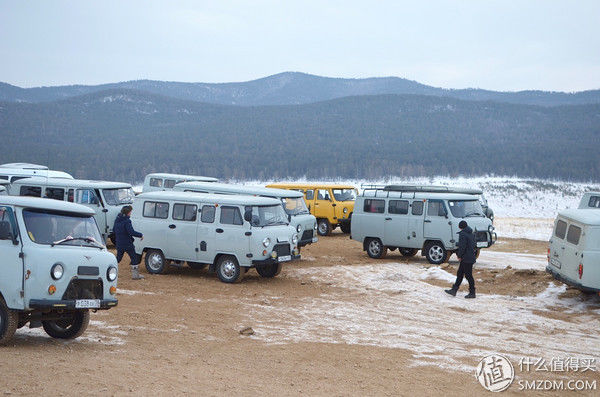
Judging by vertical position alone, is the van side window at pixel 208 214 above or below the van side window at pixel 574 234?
below

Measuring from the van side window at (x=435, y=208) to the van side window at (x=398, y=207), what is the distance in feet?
2.84

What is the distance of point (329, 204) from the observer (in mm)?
32156

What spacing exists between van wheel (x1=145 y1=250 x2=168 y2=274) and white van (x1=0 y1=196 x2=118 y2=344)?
26.6 ft

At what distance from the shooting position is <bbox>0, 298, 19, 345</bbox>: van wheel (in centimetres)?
1038

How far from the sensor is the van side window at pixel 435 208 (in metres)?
23.4

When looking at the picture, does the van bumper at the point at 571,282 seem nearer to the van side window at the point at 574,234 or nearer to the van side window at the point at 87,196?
the van side window at the point at 574,234

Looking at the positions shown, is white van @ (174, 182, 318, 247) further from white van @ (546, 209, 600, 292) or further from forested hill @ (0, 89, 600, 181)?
forested hill @ (0, 89, 600, 181)

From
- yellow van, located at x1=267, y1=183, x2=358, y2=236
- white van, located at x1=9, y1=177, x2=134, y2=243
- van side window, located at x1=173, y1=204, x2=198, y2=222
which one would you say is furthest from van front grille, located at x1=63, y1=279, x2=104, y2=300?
yellow van, located at x1=267, y1=183, x2=358, y2=236

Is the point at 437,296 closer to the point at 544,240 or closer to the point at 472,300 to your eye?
the point at 472,300

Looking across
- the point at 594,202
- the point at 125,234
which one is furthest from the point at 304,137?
the point at 125,234

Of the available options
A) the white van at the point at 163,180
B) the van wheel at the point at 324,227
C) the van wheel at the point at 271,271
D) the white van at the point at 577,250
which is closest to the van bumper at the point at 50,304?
the van wheel at the point at 271,271

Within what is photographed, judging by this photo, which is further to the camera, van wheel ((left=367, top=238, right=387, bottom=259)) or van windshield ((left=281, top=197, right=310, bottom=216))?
van wheel ((left=367, top=238, right=387, bottom=259))

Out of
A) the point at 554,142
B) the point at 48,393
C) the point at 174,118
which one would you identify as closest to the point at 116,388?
the point at 48,393

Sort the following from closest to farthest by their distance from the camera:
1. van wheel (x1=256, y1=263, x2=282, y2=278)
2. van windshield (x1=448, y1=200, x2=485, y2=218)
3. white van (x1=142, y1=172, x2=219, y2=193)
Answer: van wheel (x1=256, y1=263, x2=282, y2=278) < van windshield (x1=448, y1=200, x2=485, y2=218) < white van (x1=142, y1=172, x2=219, y2=193)
